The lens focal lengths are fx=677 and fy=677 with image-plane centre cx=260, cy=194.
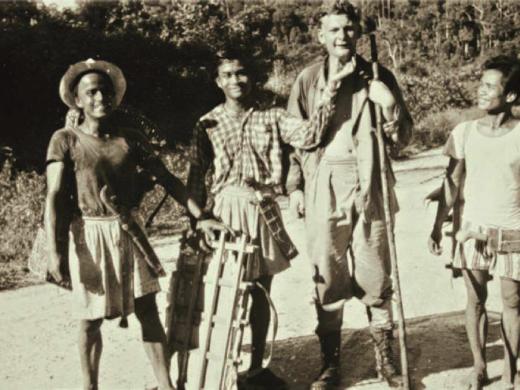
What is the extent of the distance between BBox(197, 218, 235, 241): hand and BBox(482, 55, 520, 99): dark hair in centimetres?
166

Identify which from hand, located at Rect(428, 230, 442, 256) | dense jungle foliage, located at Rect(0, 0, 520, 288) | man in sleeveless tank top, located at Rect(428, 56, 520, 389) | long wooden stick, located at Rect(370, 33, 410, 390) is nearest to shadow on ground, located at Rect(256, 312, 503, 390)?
man in sleeveless tank top, located at Rect(428, 56, 520, 389)

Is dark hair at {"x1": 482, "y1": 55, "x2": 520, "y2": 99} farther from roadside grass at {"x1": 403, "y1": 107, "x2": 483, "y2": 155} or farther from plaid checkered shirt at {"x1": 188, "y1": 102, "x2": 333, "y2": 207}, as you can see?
roadside grass at {"x1": 403, "y1": 107, "x2": 483, "y2": 155}

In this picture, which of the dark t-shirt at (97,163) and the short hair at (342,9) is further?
the short hair at (342,9)

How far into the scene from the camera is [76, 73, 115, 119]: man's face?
11.3 feet

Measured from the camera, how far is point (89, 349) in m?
3.58

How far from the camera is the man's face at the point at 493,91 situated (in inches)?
143

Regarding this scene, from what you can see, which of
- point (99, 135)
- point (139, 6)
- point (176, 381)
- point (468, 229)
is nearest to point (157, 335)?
point (176, 381)

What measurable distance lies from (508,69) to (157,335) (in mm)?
2382

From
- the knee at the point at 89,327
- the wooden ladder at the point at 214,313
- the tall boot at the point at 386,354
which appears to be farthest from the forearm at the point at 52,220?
the tall boot at the point at 386,354

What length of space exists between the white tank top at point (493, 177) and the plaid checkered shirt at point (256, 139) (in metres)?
0.83

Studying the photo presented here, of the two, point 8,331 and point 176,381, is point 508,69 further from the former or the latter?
point 8,331

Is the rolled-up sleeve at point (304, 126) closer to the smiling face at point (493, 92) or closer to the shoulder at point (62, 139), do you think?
the smiling face at point (493, 92)

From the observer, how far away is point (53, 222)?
338 centimetres

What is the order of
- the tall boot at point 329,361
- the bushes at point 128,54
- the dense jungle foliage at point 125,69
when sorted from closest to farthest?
1. the tall boot at point 329,361
2. the dense jungle foliage at point 125,69
3. the bushes at point 128,54
